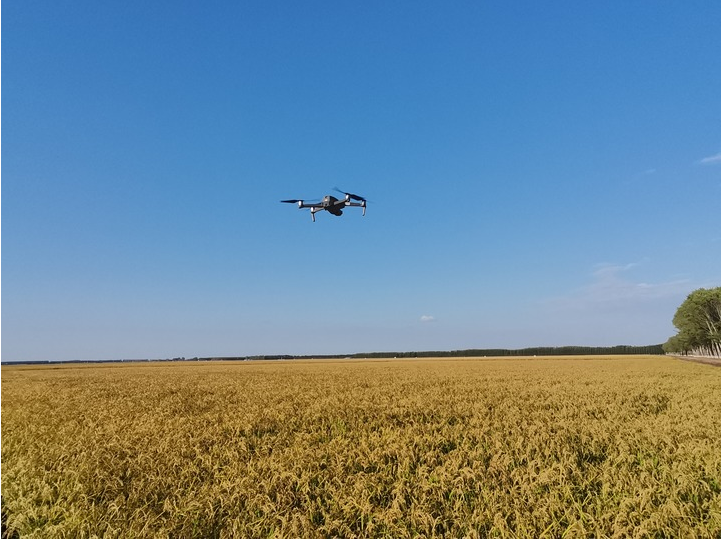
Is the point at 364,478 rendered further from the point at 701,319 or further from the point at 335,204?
the point at 701,319

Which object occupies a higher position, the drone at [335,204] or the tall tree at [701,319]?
the drone at [335,204]

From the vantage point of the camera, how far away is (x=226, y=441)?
8656mm

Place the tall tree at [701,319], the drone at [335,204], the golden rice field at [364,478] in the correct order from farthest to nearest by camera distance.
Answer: the tall tree at [701,319], the drone at [335,204], the golden rice field at [364,478]

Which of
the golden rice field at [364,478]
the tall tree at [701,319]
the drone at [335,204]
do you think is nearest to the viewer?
the golden rice field at [364,478]

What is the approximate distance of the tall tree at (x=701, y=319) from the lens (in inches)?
4235

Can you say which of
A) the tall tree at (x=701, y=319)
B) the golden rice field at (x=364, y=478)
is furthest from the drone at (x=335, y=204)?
the tall tree at (x=701, y=319)

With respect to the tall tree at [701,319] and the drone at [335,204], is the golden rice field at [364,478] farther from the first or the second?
the tall tree at [701,319]

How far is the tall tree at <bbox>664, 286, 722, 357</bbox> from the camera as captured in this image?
108 meters

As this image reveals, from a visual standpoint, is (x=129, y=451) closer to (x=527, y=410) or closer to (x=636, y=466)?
(x=636, y=466)

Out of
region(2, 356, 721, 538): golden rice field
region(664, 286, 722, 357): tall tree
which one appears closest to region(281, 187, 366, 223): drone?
region(2, 356, 721, 538): golden rice field

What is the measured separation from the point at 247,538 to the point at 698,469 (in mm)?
6679

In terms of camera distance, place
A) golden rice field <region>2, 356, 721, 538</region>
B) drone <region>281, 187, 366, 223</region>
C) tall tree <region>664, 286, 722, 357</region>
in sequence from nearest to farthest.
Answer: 1. golden rice field <region>2, 356, 721, 538</region>
2. drone <region>281, 187, 366, 223</region>
3. tall tree <region>664, 286, 722, 357</region>

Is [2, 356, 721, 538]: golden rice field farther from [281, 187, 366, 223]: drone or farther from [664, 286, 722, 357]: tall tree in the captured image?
[664, 286, 722, 357]: tall tree

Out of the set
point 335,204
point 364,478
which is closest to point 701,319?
point 335,204
